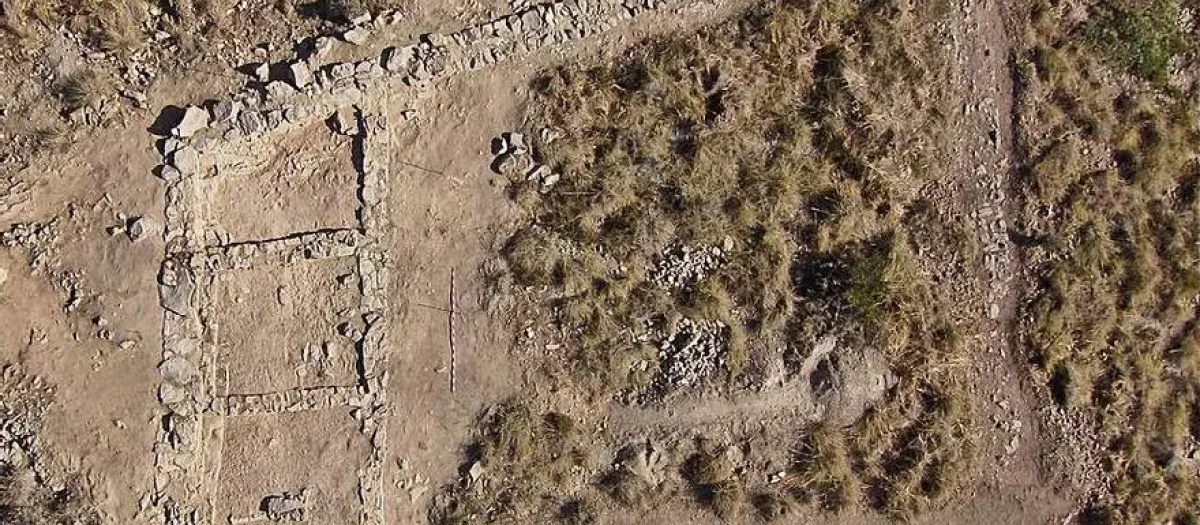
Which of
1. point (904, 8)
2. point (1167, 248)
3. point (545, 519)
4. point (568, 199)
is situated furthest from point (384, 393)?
point (1167, 248)

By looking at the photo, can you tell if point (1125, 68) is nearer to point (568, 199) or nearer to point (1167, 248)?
point (1167, 248)

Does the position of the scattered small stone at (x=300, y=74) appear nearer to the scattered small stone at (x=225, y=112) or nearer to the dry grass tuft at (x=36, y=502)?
the scattered small stone at (x=225, y=112)

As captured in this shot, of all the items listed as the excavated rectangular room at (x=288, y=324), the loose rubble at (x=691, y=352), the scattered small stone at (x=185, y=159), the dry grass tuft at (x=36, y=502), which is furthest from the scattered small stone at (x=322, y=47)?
the dry grass tuft at (x=36, y=502)

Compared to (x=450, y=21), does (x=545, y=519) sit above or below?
below

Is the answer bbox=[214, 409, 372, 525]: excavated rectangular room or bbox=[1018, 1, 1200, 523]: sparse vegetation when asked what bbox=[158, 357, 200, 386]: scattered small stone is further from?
bbox=[1018, 1, 1200, 523]: sparse vegetation

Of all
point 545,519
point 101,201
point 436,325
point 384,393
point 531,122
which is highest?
point 531,122

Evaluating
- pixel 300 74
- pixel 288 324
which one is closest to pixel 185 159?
pixel 300 74

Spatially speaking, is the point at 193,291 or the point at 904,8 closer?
the point at 193,291

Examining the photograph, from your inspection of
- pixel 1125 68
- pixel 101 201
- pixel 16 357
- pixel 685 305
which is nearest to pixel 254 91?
pixel 101 201
